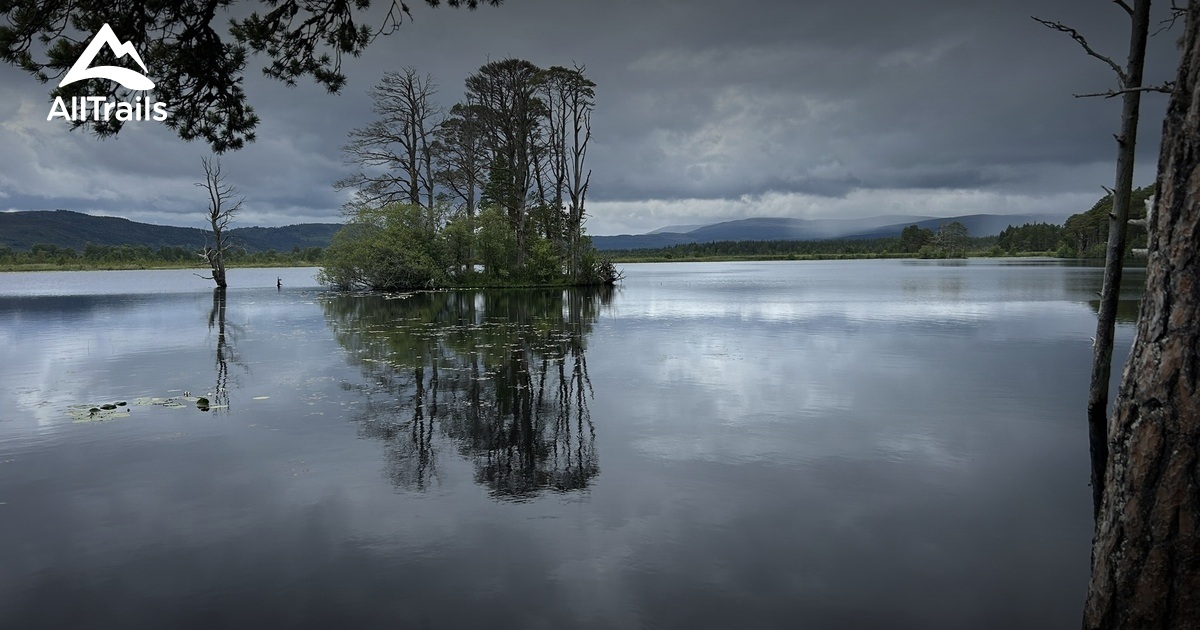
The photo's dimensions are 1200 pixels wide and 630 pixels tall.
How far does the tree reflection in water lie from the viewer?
25.9 ft

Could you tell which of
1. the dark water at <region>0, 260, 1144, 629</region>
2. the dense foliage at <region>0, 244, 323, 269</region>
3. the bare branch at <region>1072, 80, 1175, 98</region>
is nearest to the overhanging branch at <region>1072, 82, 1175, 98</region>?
the bare branch at <region>1072, 80, 1175, 98</region>

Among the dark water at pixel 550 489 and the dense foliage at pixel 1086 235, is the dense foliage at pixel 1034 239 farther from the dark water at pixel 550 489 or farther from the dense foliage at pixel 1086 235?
the dark water at pixel 550 489

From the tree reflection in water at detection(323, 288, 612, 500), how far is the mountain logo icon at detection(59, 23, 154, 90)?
5.24 m

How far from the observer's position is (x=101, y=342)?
19.3 m

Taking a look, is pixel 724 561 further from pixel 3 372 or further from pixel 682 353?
pixel 3 372

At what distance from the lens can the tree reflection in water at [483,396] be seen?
7.91 meters

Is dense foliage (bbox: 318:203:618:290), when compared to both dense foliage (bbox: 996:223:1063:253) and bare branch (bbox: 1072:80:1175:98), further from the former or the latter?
dense foliage (bbox: 996:223:1063:253)

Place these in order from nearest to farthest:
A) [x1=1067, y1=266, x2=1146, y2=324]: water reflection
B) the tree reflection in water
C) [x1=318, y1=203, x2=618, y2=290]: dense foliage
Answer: the tree reflection in water → [x1=1067, y1=266, x2=1146, y2=324]: water reflection → [x1=318, y1=203, x2=618, y2=290]: dense foliage

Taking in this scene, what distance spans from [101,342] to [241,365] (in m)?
7.24

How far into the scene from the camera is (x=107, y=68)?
7.82 m

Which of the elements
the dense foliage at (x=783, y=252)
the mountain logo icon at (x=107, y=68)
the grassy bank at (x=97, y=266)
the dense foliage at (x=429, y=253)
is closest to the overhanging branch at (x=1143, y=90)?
the mountain logo icon at (x=107, y=68)

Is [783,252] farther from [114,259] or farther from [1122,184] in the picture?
[1122,184]

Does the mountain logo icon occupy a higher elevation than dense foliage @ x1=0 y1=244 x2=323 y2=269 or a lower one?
higher

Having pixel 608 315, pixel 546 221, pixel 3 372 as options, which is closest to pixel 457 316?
pixel 608 315
